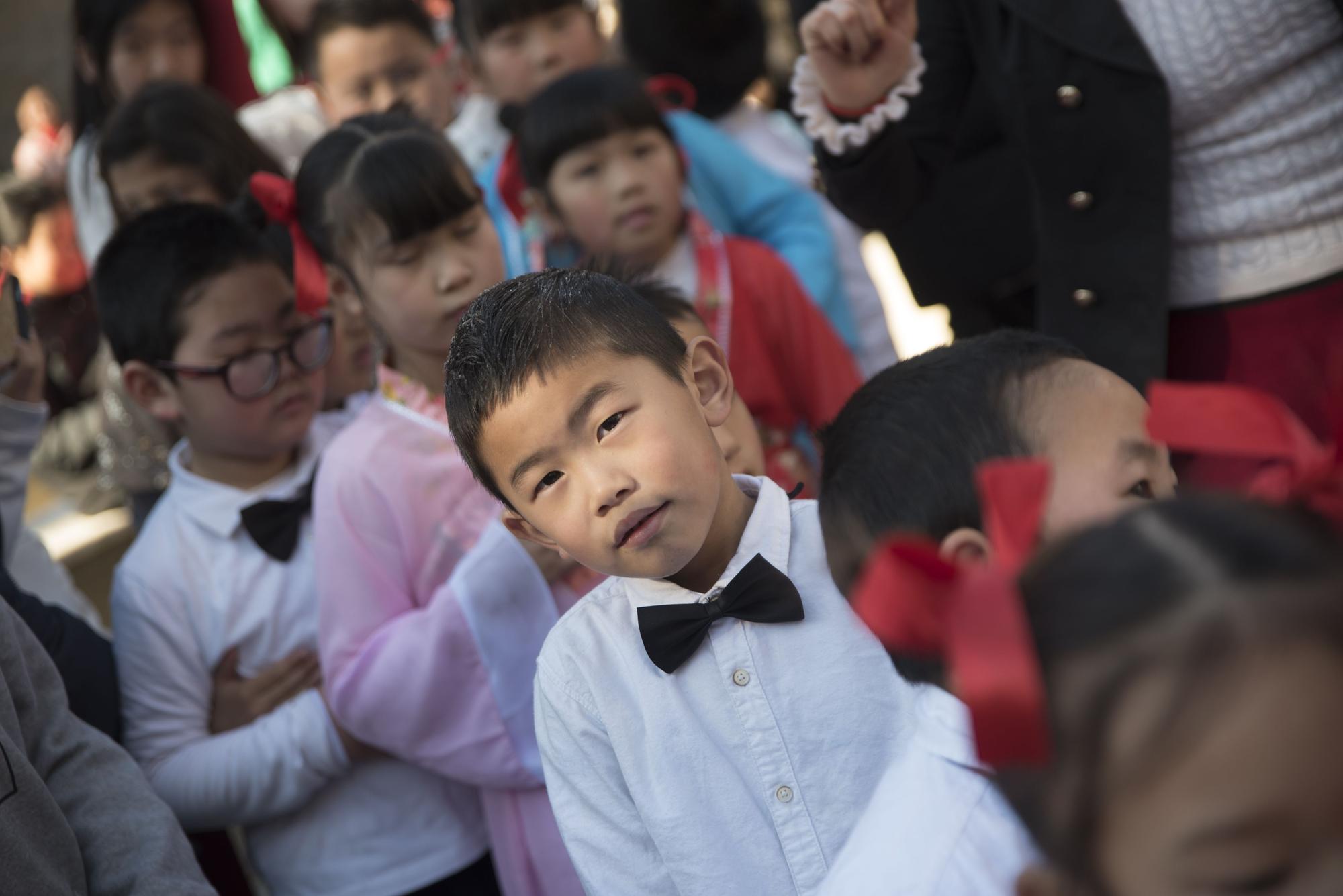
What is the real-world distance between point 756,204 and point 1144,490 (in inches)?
Result: 67.6

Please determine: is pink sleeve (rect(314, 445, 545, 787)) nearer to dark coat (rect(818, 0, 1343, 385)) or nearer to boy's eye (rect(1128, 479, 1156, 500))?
dark coat (rect(818, 0, 1343, 385))

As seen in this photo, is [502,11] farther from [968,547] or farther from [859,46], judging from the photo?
[968,547]

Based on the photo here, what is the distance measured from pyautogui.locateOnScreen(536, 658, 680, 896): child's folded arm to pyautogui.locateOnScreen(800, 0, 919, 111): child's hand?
90cm

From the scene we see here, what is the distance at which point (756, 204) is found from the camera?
2721 mm

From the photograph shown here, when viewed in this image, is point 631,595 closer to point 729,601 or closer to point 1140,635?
point 729,601

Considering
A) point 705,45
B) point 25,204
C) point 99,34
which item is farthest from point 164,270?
point 25,204

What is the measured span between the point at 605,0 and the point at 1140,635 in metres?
4.18

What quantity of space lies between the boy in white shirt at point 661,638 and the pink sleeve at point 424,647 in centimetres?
36

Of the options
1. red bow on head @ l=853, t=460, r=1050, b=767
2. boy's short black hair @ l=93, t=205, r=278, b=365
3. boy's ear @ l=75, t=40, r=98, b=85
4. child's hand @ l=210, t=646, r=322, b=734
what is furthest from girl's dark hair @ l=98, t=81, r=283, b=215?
red bow on head @ l=853, t=460, r=1050, b=767

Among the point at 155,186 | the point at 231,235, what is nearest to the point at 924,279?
the point at 231,235

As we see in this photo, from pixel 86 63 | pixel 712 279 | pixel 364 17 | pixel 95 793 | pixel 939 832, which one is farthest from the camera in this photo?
pixel 86 63

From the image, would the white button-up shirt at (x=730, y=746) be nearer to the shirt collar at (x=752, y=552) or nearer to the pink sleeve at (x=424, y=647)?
the shirt collar at (x=752, y=552)

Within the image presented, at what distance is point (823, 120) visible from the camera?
1.80 m

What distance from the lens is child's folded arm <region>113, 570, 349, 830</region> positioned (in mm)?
1867
